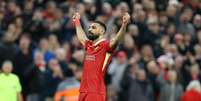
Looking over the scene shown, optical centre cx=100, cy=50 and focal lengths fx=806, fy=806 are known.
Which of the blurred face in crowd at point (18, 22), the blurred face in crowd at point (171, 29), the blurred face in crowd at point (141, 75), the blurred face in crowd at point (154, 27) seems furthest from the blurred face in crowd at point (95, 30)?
the blurred face in crowd at point (171, 29)

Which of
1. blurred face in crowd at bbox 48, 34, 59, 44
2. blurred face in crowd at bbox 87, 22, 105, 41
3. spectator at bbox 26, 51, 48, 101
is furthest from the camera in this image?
blurred face in crowd at bbox 48, 34, 59, 44

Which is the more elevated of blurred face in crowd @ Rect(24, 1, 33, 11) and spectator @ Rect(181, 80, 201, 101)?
blurred face in crowd @ Rect(24, 1, 33, 11)

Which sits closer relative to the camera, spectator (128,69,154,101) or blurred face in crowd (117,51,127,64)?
spectator (128,69,154,101)

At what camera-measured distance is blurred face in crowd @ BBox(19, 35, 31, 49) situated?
61.7 feet

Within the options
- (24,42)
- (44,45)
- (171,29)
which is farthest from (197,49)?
(24,42)

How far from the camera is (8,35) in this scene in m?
18.5

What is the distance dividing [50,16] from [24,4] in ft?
2.83

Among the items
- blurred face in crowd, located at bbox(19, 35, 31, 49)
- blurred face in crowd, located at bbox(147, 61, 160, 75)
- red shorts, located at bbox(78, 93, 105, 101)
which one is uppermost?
blurred face in crowd, located at bbox(19, 35, 31, 49)

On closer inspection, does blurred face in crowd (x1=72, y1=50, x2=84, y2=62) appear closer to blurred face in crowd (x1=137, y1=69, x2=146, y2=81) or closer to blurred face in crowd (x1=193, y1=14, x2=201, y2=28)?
blurred face in crowd (x1=137, y1=69, x2=146, y2=81)

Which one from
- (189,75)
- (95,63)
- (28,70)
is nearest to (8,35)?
(28,70)

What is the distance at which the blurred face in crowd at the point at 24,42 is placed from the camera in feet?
61.7

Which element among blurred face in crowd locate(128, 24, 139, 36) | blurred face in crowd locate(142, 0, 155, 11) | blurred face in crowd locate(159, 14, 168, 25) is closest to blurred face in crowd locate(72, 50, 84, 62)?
blurred face in crowd locate(128, 24, 139, 36)

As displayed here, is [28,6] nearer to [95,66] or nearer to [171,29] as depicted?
[171,29]

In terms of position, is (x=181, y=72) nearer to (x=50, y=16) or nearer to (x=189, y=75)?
(x=189, y=75)
